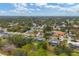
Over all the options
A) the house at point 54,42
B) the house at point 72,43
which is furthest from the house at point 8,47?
the house at point 72,43

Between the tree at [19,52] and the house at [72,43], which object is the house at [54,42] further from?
the tree at [19,52]

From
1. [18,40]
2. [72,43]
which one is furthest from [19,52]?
[72,43]

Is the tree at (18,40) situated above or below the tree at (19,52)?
above

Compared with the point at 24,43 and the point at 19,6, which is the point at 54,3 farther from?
the point at 24,43

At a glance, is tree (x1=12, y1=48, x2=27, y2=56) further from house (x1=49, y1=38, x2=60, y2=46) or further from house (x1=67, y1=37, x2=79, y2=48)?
house (x1=67, y1=37, x2=79, y2=48)

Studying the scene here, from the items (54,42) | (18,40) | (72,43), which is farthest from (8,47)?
(72,43)

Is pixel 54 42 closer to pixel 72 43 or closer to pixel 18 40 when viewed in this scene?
pixel 72 43

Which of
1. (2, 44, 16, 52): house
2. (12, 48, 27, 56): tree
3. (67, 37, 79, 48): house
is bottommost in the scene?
(12, 48, 27, 56): tree

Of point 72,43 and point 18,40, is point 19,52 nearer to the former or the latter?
point 18,40

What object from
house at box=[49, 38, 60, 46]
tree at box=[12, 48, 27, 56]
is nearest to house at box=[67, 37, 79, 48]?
house at box=[49, 38, 60, 46]

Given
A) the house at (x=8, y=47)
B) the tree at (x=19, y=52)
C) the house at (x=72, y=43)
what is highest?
the house at (x=72, y=43)

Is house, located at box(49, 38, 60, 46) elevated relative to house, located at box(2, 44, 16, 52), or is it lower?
elevated
